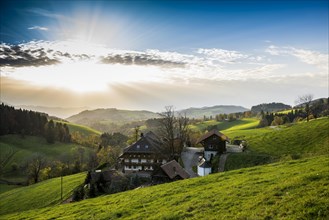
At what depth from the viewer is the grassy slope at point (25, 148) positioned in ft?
464

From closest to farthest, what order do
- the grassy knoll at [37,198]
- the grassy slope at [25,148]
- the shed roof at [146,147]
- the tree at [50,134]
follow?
the grassy knoll at [37,198], the shed roof at [146,147], the grassy slope at [25,148], the tree at [50,134]

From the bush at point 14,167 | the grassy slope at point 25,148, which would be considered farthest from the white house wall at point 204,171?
the bush at point 14,167

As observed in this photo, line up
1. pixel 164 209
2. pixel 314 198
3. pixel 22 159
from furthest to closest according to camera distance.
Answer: pixel 22 159
pixel 164 209
pixel 314 198

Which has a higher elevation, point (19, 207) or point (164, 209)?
point (164, 209)

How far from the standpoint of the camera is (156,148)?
79438 mm

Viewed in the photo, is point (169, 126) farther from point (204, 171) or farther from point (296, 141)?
point (296, 141)

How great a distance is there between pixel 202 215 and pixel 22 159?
147 metres

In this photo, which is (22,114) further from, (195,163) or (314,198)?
(314,198)

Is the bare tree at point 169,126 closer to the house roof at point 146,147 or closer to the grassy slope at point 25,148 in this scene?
the house roof at point 146,147

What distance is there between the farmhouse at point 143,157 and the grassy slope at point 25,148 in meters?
76.6

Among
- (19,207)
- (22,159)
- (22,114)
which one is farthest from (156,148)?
(22,114)

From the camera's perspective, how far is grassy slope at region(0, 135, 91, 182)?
5566 inches

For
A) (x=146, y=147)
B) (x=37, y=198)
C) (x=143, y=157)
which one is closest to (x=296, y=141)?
(x=146, y=147)

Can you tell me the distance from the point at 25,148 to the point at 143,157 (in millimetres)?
112243
